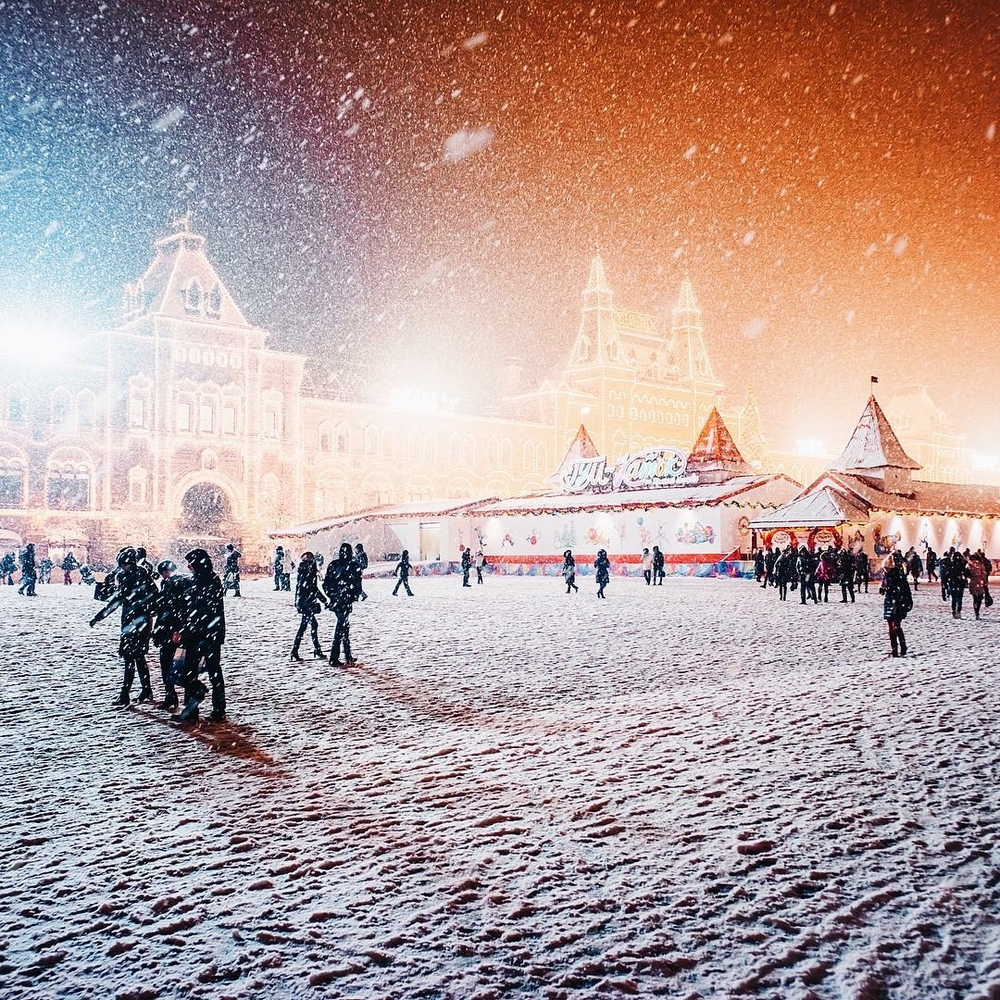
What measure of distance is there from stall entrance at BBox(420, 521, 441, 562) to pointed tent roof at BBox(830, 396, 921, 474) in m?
17.5

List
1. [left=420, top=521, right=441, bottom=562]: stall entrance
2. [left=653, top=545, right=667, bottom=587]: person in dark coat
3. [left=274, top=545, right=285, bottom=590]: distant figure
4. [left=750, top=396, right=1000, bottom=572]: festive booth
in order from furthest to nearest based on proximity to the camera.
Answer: [left=420, top=521, right=441, bottom=562]: stall entrance < [left=750, top=396, right=1000, bottom=572]: festive booth < [left=274, top=545, right=285, bottom=590]: distant figure < [left=653, top=545, right=667, bottom=587]: person in dark coat

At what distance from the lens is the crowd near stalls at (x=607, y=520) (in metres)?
35.0

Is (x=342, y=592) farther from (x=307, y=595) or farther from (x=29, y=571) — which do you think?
(x=29, y=571)

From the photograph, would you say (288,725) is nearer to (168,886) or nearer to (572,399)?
(168,886)

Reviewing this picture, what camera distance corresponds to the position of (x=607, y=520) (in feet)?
127

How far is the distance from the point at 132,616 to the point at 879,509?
28949 mm

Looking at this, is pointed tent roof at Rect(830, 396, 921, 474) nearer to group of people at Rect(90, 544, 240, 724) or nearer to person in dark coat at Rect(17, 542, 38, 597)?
person in dark coat at Rect(17, 542, 38, 597)

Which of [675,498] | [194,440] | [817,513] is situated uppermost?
[194,440]

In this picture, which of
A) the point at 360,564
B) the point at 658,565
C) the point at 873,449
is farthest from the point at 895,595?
the point at 873,449

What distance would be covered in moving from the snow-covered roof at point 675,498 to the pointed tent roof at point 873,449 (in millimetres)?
2506

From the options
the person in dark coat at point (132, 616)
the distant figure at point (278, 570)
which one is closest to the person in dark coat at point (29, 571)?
the distant figure at point (278, 570)

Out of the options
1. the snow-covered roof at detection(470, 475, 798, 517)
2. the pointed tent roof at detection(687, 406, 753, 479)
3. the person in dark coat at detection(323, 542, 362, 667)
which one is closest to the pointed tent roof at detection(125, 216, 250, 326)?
the snow-covered roof at detection(470, 475, 798, 517)

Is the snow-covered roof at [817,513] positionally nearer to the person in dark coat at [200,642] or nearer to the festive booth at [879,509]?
the festive booth at [879,509]

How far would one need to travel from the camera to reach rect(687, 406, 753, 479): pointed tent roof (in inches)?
1531
